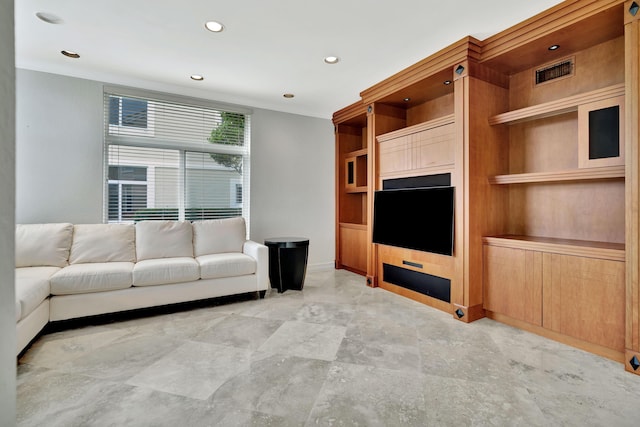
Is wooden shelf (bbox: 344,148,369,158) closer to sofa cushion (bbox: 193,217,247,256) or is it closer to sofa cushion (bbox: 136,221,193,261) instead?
sofa cushion (bbox: 193,217,247,256)

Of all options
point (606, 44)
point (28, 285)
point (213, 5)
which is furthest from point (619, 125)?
point (28, 285)

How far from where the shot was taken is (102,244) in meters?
3.36

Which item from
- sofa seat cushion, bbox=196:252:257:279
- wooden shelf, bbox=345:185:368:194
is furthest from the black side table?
wooden shelf, bbox=345:185:368:194

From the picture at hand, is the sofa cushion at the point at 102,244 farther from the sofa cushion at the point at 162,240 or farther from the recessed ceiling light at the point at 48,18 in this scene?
the recessed ceiling light at the point at 48,18

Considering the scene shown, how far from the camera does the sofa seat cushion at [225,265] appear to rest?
3395mm

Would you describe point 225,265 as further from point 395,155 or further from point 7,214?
point 7,214

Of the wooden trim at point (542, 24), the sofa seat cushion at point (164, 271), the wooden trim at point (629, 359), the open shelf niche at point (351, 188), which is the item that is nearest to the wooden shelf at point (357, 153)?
the open shelf niche at point (351, 188)

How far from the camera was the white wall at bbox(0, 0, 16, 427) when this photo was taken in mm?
806

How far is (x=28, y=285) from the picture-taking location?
2.44 meters

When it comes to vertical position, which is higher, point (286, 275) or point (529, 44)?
point (529, 44)

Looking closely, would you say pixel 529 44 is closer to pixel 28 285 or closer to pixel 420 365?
pixel 420 365

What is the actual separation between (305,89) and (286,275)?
2549 mm

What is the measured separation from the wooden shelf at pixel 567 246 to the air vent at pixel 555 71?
154 centimetres

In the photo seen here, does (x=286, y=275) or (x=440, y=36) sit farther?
(x=286, y=275)
